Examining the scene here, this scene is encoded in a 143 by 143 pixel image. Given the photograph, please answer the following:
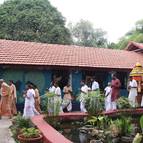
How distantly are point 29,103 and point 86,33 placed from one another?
35.7 metres

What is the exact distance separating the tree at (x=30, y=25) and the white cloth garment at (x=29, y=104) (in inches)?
730

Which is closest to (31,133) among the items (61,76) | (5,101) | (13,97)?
(5,101)

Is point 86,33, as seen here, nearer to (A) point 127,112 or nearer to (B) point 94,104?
(A) point 127,112

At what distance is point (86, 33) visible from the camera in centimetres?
4919

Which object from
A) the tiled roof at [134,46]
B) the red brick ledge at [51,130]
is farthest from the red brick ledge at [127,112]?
the tiled roof at [134,46]

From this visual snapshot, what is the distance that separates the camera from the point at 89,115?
11.3m

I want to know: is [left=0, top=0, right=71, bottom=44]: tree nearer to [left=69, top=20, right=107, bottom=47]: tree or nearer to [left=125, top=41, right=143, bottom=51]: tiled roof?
[left=125, top=41, right=143, bottom=51]: tiled roof

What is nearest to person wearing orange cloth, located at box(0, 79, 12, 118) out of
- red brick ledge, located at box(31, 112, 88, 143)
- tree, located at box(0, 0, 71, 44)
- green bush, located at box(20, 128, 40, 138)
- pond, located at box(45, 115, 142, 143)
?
red brick ledge, located at box(31, 112, 88, 143)

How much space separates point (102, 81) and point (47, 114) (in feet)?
32.0

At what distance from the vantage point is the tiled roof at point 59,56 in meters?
17.7

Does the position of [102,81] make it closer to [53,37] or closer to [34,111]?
[34,111]

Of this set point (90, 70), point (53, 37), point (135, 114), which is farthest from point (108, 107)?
point (53, 37)

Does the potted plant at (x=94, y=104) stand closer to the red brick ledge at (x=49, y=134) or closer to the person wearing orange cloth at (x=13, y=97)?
the red brick ledge at (x=49, y=134)

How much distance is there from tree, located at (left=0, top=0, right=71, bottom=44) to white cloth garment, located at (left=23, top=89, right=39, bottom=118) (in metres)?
18.6
